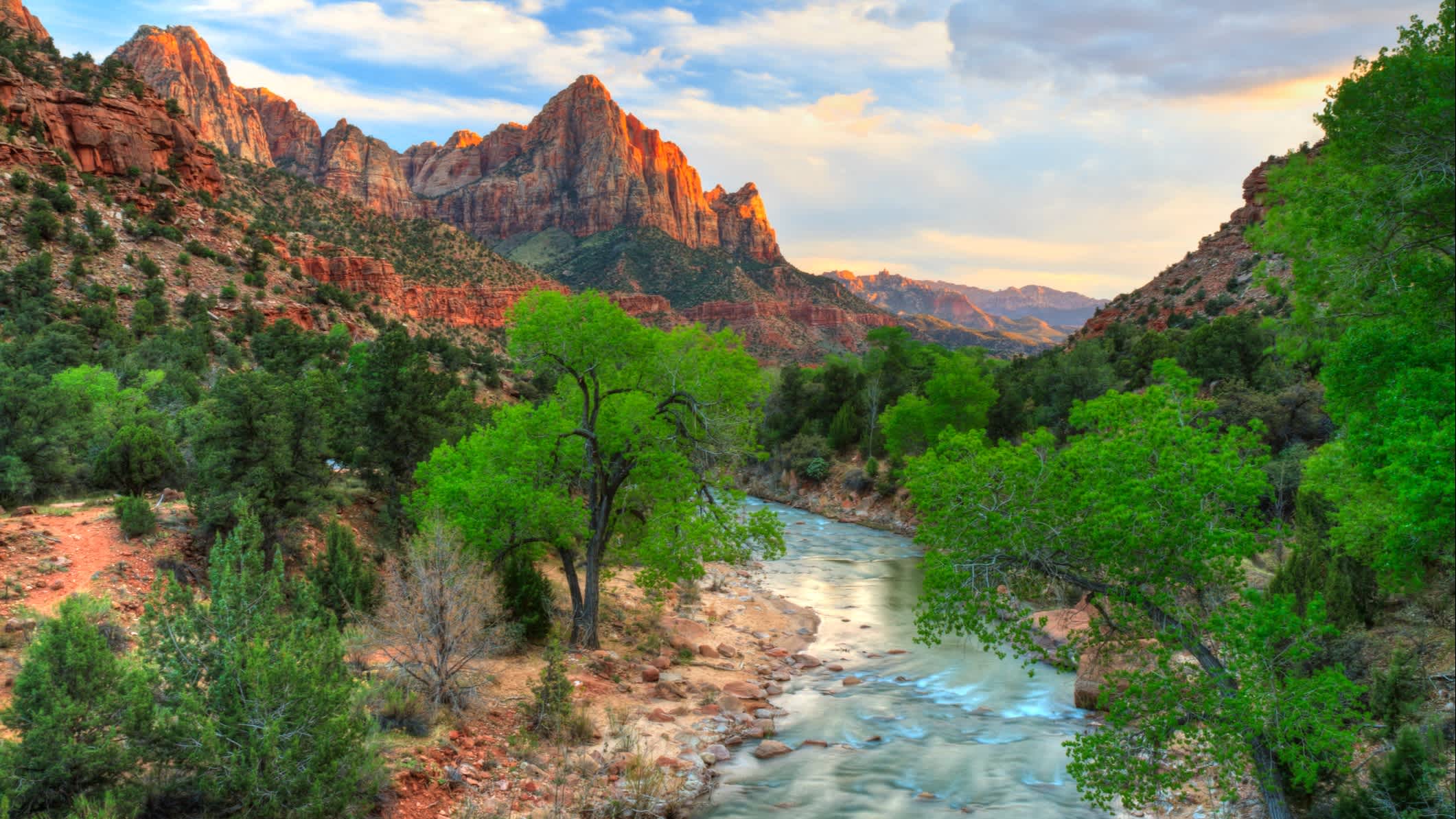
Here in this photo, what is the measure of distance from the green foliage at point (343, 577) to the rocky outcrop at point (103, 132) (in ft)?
128

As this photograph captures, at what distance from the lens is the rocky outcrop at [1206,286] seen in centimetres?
5178

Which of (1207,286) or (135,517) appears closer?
(135,517)

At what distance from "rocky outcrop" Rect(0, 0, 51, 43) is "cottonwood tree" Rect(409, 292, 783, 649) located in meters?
57.5

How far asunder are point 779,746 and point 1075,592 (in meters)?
12.3

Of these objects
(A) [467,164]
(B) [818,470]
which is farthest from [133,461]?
(A) [467,164]

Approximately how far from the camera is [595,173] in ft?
569

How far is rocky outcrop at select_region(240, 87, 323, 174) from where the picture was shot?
556ft

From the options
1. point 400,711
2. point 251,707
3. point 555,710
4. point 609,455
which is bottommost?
point 555,710

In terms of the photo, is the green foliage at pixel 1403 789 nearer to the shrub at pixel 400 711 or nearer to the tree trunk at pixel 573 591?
the shrub at pixel 400 711

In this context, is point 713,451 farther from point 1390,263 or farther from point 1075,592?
point 1075,592

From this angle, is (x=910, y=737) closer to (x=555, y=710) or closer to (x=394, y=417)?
(x=555, y=710)

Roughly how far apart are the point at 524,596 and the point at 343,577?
12.3 ft

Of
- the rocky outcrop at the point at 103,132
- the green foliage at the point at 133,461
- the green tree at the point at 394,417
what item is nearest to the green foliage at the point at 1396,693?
the green tree at the point at 394,417

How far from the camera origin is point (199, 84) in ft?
483
